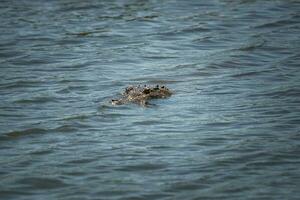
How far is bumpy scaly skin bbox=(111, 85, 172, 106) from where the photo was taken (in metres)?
9.76

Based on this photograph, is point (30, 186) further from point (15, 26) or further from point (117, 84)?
point (15, 26)

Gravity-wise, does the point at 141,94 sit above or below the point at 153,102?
above

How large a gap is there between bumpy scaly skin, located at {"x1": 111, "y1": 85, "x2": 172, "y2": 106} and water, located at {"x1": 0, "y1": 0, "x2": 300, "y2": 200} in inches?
6.2

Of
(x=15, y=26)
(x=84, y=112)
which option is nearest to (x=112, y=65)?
(x=84, y=112)

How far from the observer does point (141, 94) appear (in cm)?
988

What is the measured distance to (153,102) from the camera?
9.85m

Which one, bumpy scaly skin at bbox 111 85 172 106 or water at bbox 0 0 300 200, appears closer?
water at bbox 0 0 300 200

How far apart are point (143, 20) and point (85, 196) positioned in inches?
387

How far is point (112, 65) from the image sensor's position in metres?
12.2

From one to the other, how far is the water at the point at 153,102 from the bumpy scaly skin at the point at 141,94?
16 cm

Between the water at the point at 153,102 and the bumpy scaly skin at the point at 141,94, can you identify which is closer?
the water at the point at 153,102

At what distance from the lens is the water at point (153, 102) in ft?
22.8

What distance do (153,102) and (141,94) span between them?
0.23 m

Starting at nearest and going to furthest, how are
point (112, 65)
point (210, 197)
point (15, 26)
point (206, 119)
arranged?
point (210, 197) < point (206, 119) < point (112, 65) < point (15, 26)
